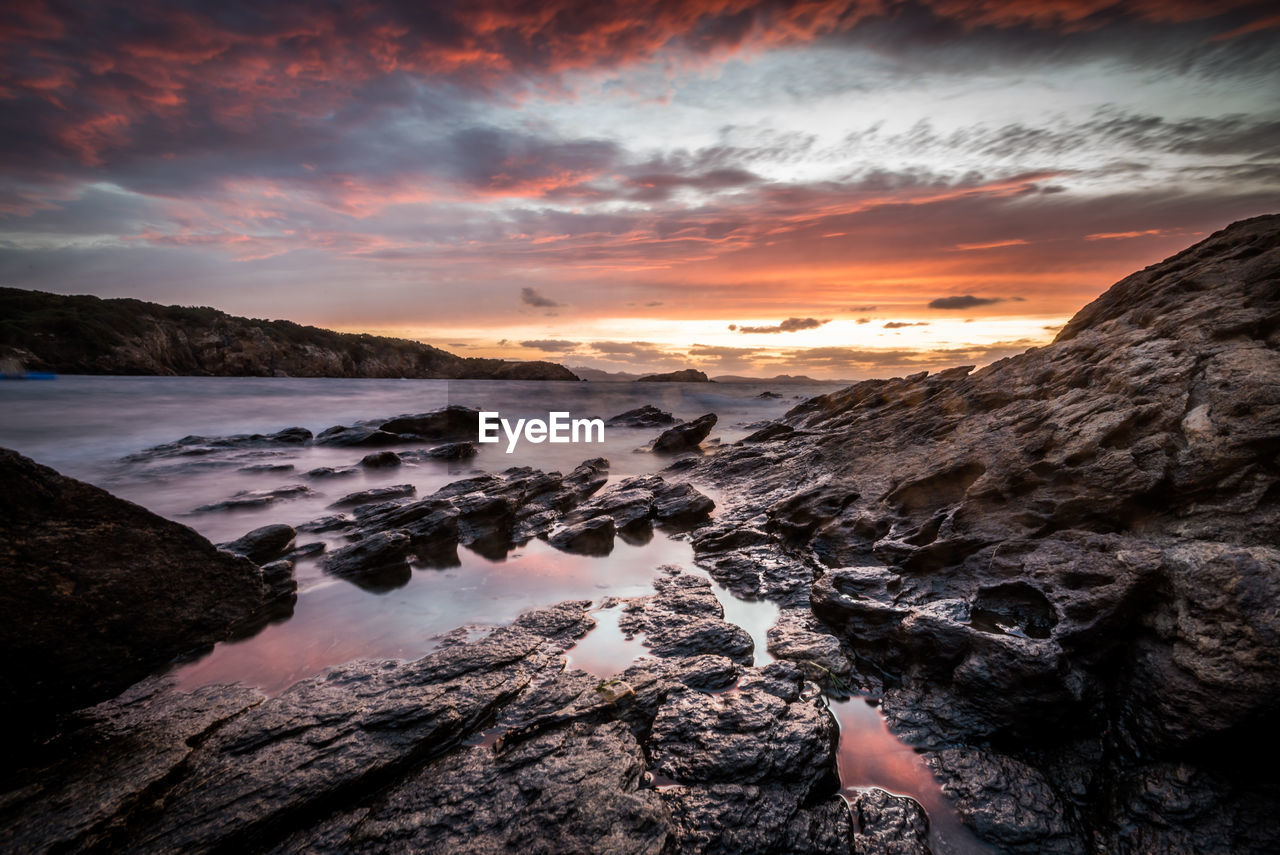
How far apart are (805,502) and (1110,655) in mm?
7027

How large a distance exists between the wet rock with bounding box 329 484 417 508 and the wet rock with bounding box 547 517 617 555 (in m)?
7.23

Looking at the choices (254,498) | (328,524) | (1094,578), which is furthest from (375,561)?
(1094,578)

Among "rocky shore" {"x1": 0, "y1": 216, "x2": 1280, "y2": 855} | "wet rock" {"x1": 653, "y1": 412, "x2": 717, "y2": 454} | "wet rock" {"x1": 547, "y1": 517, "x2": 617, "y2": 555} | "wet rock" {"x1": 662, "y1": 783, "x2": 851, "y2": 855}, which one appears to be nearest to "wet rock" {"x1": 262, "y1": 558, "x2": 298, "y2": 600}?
"rocky shore" {"x1": 0, "y1": 216, "x2": 1280, "y2": 855}

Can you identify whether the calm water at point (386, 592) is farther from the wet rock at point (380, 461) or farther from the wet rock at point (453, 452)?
the wet rock at point (453, 452)

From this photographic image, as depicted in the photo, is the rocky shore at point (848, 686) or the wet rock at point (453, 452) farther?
the wet rock at point (453, 452)

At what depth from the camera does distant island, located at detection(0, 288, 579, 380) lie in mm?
70250

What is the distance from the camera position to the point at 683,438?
30.6 meters

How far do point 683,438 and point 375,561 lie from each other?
70.5 ft

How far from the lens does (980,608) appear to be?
23.1 ft

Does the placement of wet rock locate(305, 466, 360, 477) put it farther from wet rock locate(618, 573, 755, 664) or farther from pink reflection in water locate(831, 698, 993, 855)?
pink reflection in water locate(831, 698, 993, 855)

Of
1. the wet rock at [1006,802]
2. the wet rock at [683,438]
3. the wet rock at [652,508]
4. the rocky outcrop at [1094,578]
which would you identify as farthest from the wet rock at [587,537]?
the wet rock at [683,438]

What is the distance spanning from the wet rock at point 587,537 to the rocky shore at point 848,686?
3.05 m

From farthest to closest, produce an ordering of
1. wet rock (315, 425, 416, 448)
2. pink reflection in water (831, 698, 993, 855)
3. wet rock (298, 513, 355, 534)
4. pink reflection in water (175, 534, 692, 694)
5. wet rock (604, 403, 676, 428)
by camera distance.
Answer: wet rock (604, 403, 676, 428) → wet rock (315, 425, 416, 448) → wet rock (298, 513, 355, 534) → pink reflection in water (175, 534, 692, 694) → pink reflection in water (831, 698, 993, 855)

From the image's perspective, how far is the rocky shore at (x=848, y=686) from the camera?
417cm
